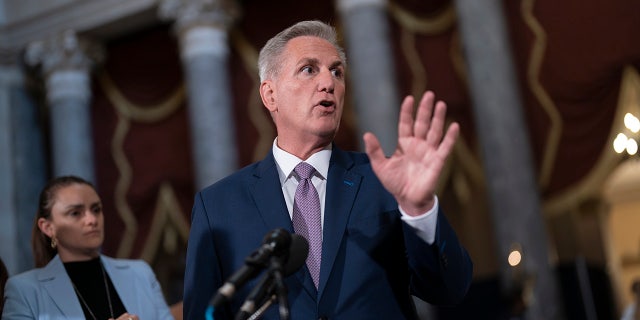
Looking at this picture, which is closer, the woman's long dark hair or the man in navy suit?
the man in navy suit

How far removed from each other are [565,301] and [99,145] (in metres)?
5.84

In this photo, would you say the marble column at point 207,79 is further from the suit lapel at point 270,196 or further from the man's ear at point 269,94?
the suit lapel at point 270,196

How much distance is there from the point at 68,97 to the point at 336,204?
8.15m

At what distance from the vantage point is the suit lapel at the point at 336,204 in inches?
78.7

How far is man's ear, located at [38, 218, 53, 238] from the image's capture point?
3.37 m

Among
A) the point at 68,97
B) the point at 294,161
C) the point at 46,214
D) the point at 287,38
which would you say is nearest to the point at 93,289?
the point at 46,214

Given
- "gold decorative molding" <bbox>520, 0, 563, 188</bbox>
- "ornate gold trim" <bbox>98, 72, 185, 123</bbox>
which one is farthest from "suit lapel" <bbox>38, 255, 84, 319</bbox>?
"ornate gold trim" <bbox>98, 72, 185, 123</bbox>

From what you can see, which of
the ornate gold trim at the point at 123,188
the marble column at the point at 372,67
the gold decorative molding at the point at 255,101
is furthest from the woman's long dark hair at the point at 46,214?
the ornate gold trim at the point at 123,188

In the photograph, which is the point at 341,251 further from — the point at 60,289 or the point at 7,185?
the point at 7,185

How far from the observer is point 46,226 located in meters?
3.38

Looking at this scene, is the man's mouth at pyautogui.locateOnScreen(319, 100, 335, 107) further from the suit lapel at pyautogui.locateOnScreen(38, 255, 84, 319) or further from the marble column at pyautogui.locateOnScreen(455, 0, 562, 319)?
the marble column at pyautogui.locateOnScreen(455, 0, 562, 319)

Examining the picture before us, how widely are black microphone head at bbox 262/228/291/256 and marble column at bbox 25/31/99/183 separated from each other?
8104mm

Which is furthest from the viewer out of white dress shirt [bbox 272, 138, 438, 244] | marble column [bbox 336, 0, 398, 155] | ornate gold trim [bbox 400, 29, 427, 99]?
ornate gold trim [bbox 400, 29, 427, 99]

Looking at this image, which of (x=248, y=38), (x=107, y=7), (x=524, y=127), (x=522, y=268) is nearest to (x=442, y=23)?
(x=524, y=127)
